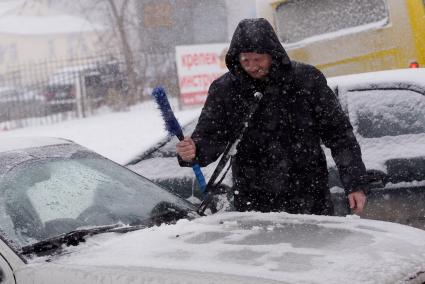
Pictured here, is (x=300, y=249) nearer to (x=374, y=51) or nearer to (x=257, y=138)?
(x=257, y=138)

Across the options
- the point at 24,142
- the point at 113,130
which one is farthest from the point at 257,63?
the point at 113,130

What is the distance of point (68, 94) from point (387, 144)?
47.8ft

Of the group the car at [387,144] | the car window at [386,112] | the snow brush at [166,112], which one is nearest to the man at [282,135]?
the snow brush at [166,112]

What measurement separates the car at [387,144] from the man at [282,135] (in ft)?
2.27

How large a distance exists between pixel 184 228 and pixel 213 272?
660 mm

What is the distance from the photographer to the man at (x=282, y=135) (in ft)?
12.3

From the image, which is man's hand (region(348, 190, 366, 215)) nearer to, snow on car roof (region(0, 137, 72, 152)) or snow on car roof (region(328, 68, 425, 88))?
snow on car roof (region(328, 68, 425, 88))

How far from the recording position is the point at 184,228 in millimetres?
3084

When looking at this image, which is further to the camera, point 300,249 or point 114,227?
point 114,227

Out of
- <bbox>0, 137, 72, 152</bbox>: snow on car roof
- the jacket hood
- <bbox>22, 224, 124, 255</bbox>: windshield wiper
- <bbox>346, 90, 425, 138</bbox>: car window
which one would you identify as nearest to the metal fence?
<bbox>346, 90, 425, 138</bbox>: car window

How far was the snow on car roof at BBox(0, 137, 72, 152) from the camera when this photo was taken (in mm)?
3728

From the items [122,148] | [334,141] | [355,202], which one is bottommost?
[122,148]

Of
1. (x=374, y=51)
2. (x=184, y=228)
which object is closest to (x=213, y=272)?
(x=184, y=228)

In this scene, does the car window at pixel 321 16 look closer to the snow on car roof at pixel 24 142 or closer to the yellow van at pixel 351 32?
the yellow van at pixel 351 32
